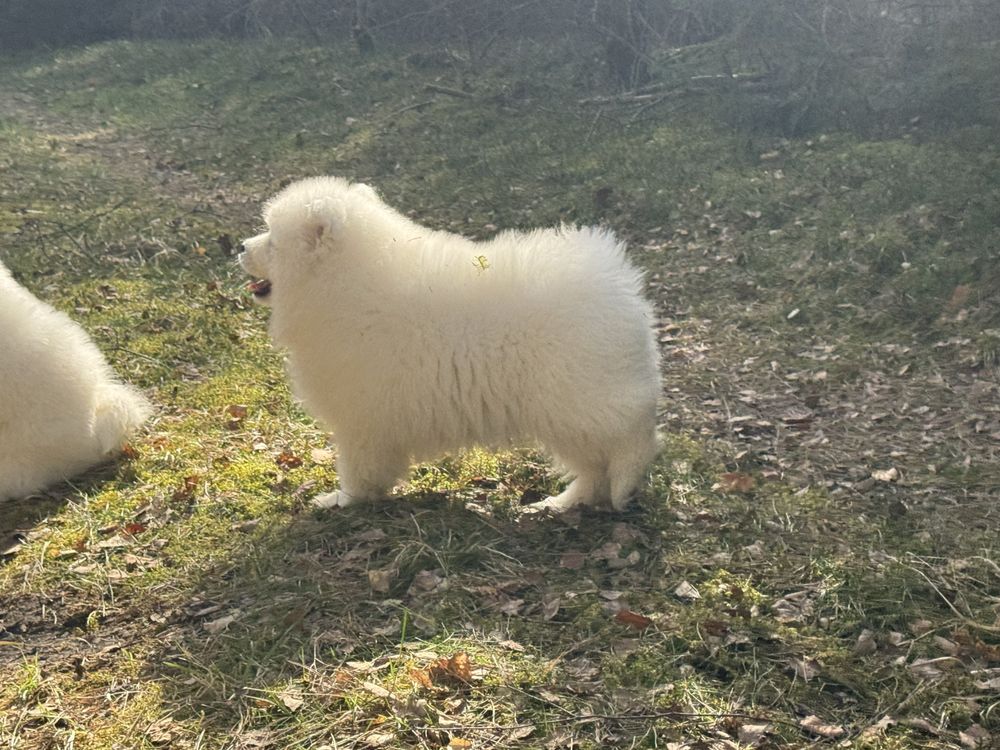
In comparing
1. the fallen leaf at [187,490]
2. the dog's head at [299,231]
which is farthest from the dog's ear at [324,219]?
the fallen leaf at [187,490]

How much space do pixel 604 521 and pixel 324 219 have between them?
2041mm

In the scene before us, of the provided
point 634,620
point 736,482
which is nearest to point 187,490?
point 634,620

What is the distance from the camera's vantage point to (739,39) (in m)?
13.3

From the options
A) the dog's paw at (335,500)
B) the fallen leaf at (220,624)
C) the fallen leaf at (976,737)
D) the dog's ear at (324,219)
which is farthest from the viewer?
the dog's paw at (335,500)

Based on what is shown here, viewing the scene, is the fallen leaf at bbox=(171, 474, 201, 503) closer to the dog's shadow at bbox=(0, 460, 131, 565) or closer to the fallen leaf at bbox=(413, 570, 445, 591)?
the dog's shadow at bbox=(0, 460, 131, 565)

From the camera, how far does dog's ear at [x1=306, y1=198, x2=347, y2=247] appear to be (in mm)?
4911

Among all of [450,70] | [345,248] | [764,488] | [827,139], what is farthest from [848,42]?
[345,248]

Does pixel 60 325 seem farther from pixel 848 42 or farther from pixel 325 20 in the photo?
pixel 325 20

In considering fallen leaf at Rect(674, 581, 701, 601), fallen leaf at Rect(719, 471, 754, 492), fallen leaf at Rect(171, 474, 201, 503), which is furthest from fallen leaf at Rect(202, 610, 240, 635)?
fallen leaf at Rect(719, 471, 754, 492)

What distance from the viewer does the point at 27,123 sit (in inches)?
564

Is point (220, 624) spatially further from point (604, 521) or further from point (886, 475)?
point (886, 475)

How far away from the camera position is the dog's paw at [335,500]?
5197 millimetres

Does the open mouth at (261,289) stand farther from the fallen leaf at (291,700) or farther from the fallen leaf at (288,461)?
the fallen leaf at (291,700)

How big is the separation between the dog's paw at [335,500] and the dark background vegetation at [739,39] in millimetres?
7820
